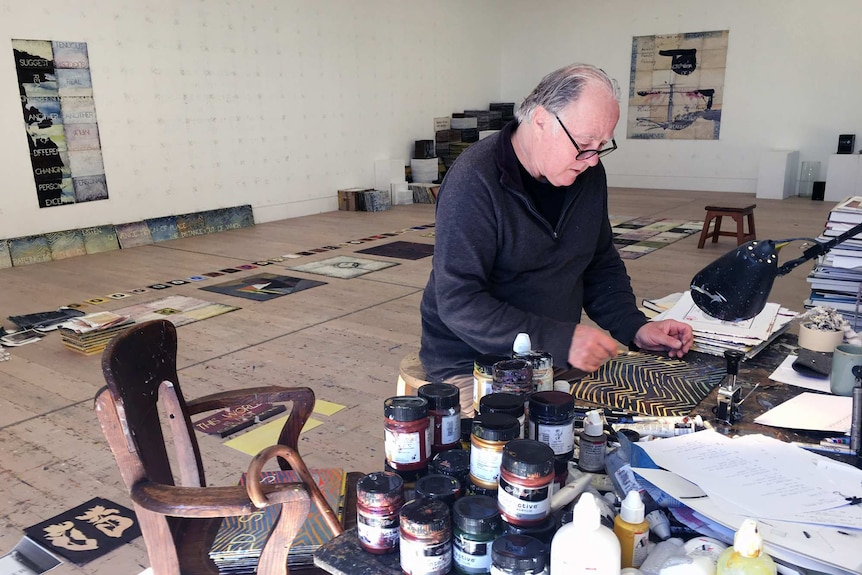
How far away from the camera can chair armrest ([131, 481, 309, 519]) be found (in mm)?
1274

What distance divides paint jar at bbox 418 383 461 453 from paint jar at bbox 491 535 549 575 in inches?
11.9

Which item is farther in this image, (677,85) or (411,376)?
(677,85)

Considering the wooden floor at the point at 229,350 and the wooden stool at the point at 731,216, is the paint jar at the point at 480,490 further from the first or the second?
the wooden stool at the point at 731,216

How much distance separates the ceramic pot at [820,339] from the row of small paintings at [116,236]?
639 cm

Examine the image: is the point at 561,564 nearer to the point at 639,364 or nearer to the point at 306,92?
the point at 639,364

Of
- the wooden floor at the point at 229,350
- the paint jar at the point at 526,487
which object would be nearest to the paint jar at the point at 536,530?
the paint jar at the point at 526,487

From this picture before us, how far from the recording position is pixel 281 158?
859cm

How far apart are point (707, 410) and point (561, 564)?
791mm

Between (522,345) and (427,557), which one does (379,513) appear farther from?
(522,345)

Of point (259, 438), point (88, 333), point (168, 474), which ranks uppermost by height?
point (168, 474)

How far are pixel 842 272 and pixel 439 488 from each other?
6.60ft

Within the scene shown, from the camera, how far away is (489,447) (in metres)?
1.10

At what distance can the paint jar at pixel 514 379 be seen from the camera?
134 centimetres

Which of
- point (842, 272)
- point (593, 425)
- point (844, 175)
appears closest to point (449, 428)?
point (593, 425)
